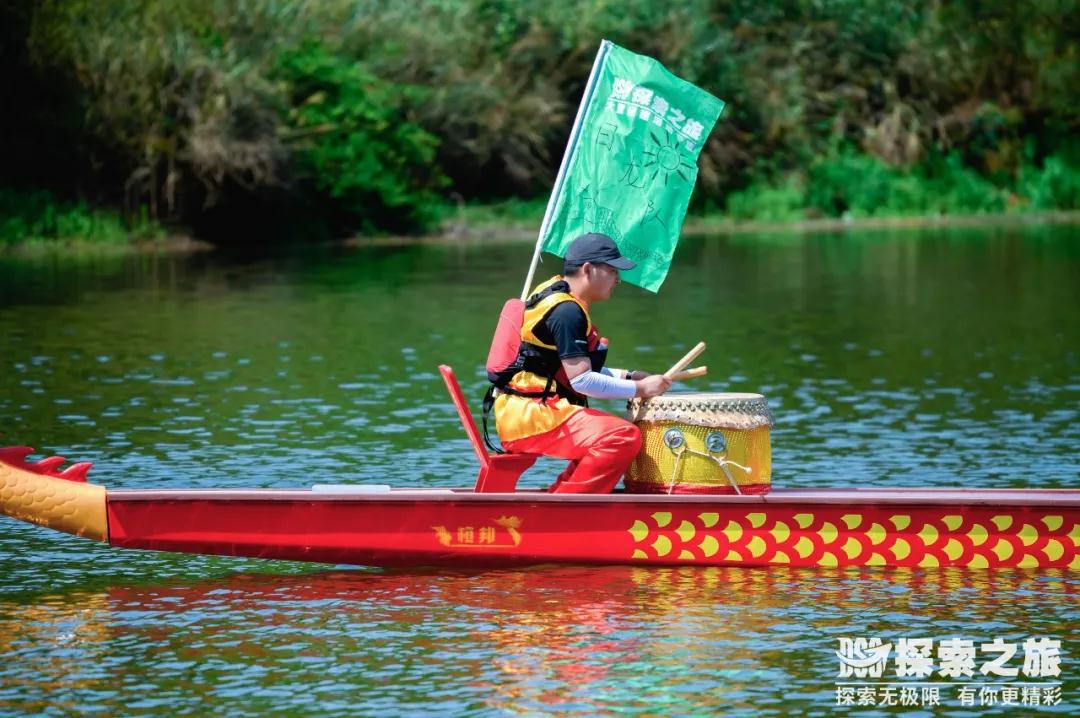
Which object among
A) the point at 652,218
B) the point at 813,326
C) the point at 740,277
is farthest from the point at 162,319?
the point at 652,218

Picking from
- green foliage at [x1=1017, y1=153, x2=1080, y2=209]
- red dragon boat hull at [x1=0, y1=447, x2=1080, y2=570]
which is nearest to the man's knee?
red dragon boat hull at [x1=0, y1=447, x2=1080, y2=570]

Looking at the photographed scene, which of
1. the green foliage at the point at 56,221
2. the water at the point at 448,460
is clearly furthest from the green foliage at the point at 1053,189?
the green foliage at the point at 56,221

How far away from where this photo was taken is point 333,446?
50.9ft

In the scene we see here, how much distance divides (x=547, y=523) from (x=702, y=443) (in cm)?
91

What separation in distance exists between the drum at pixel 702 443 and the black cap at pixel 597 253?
744 mm

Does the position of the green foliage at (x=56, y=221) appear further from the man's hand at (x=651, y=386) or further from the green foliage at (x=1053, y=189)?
the man's hand at (x=651, y=386)

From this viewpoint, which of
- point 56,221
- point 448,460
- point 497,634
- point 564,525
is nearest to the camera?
point 497,634

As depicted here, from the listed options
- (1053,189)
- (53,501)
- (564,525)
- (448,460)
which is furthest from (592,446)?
(1053,189)

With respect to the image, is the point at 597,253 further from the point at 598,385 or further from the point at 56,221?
the point at 56,221

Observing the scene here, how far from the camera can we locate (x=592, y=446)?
1062 centimetres

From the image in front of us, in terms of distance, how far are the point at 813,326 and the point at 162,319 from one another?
8155 millimetres

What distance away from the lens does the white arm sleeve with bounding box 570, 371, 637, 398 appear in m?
10.6

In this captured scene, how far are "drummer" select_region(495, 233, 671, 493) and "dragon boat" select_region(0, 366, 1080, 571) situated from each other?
17 cm

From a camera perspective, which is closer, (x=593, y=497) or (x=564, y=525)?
(x=593, y=497)
